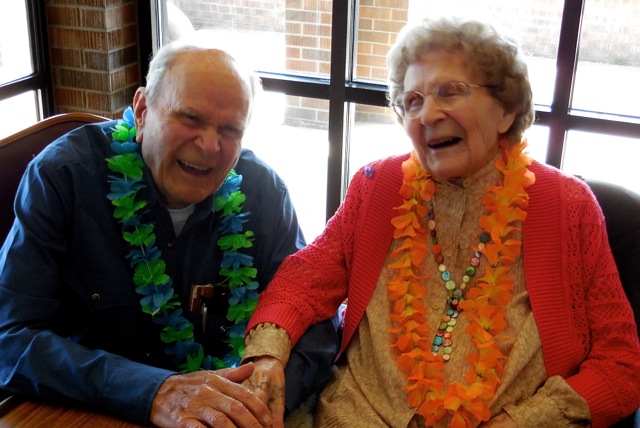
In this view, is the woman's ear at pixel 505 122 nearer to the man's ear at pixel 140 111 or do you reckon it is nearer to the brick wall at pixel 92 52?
the man's ear at pixel 140 111

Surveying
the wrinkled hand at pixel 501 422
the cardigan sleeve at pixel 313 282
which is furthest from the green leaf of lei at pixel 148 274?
the wrinkled hand at pixel 501 422

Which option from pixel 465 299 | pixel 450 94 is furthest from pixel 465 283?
pixel 450 94

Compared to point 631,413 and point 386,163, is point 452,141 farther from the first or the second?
point 631,413

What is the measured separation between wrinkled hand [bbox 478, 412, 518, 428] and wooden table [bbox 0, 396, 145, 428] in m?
0.77

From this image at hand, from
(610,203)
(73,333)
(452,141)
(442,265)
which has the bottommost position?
(73,333)

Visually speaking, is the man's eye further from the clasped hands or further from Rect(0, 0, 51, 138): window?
Rect(0, 0, 51, 138): window

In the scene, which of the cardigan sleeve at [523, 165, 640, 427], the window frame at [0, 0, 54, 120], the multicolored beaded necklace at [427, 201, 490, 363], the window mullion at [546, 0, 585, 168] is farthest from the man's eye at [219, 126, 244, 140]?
the window frame at [0, 0, 54, 120]

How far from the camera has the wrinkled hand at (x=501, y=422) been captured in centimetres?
162

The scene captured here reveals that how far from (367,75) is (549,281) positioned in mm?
1404

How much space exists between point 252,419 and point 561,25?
1.76 meters

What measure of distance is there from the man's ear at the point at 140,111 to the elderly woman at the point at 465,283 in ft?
1.66

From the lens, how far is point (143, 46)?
10.4ft

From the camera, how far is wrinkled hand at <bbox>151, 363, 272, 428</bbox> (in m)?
1.41

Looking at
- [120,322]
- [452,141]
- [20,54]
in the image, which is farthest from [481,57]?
[20,54]
